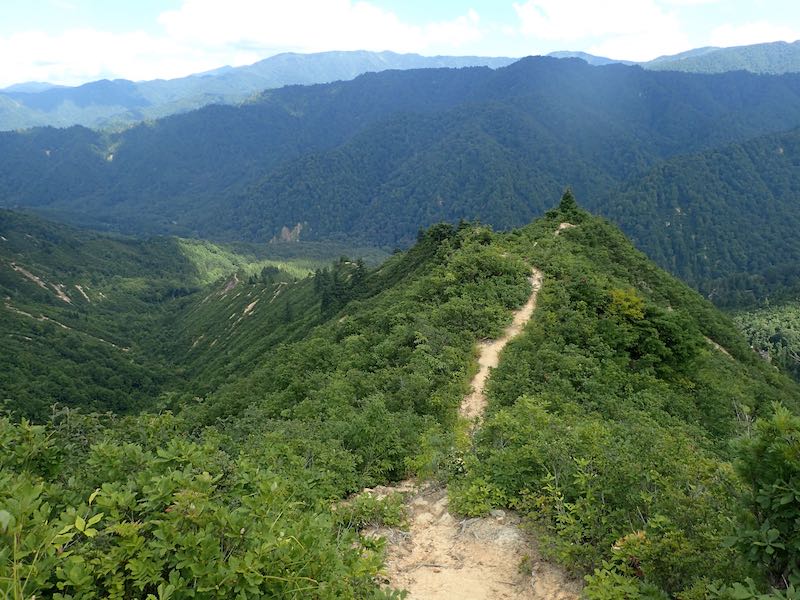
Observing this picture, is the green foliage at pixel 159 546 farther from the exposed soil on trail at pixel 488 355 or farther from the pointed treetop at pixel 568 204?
the pointed treetop at pixel 568 204

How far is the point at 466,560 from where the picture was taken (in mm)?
9906

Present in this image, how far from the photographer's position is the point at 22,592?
12.7 ft

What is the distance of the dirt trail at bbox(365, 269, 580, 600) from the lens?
8.93 m

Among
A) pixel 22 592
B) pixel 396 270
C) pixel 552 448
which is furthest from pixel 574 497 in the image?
pixel 396 270

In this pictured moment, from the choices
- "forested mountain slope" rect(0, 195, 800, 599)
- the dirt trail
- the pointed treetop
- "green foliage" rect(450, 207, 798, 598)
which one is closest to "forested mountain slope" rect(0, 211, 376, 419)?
"forested mountain slope" rect(0, 195, 800, 599)

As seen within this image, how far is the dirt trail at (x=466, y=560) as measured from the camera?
893cm

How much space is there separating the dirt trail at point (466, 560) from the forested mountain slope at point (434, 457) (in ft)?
1.45

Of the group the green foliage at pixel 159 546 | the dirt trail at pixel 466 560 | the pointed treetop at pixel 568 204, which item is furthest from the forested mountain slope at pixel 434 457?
the pointed treetop at pixel 568 204

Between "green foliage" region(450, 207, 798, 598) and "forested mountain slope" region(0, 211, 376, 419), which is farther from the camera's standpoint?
"forested mountain slope" region(0, 211, 376, 419)

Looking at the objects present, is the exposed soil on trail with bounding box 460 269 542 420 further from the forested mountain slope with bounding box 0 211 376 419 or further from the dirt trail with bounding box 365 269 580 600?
the forested mountain slope with bounding box 0 211 376 419

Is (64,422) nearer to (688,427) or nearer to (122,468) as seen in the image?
(122,468)

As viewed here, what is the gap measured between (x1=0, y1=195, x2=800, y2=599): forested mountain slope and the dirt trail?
1.45ft

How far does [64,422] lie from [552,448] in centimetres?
1206

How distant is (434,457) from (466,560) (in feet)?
13.7
